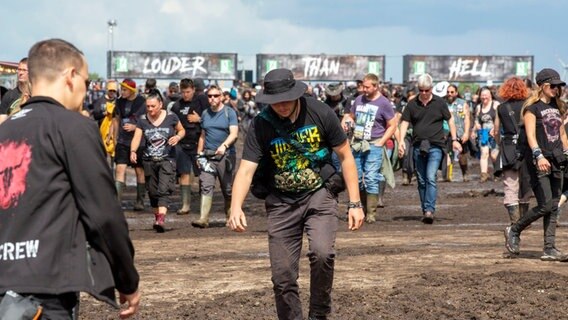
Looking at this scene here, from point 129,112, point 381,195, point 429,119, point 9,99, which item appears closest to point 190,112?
point 129,112

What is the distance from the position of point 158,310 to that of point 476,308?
2458 mm

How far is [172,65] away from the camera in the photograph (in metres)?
67.7

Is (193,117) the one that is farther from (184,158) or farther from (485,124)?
(485,124)

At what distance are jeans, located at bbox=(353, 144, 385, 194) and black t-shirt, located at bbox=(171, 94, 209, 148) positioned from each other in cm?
279

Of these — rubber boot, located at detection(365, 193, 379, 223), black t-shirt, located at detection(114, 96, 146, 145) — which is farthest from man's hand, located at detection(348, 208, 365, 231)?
black t-shirt, located at detection(114, 96, 146, 145)

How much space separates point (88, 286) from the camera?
4465 millimetres

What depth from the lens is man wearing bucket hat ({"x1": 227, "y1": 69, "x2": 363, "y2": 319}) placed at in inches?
308

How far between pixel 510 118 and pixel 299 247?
628cm

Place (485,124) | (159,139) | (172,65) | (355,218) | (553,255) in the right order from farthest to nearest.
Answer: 1. (172,65)
2. (485,124)
3. (159,139)
4. (553,255)
5. (355,218)

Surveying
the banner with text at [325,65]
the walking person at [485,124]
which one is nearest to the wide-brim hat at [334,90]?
the walking person at [485,124]

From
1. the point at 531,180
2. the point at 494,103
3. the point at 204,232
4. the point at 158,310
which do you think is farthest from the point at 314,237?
the point at 494,103

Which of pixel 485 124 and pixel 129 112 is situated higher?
pixel 129 112

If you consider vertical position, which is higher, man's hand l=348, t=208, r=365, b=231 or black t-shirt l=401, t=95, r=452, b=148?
black t-shirt l=401, t=95, r=452, b=148

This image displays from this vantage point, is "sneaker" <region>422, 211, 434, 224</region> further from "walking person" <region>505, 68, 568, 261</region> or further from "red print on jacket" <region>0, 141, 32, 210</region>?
"red print on jacket" <region>0, 141, 32, 210</region>
